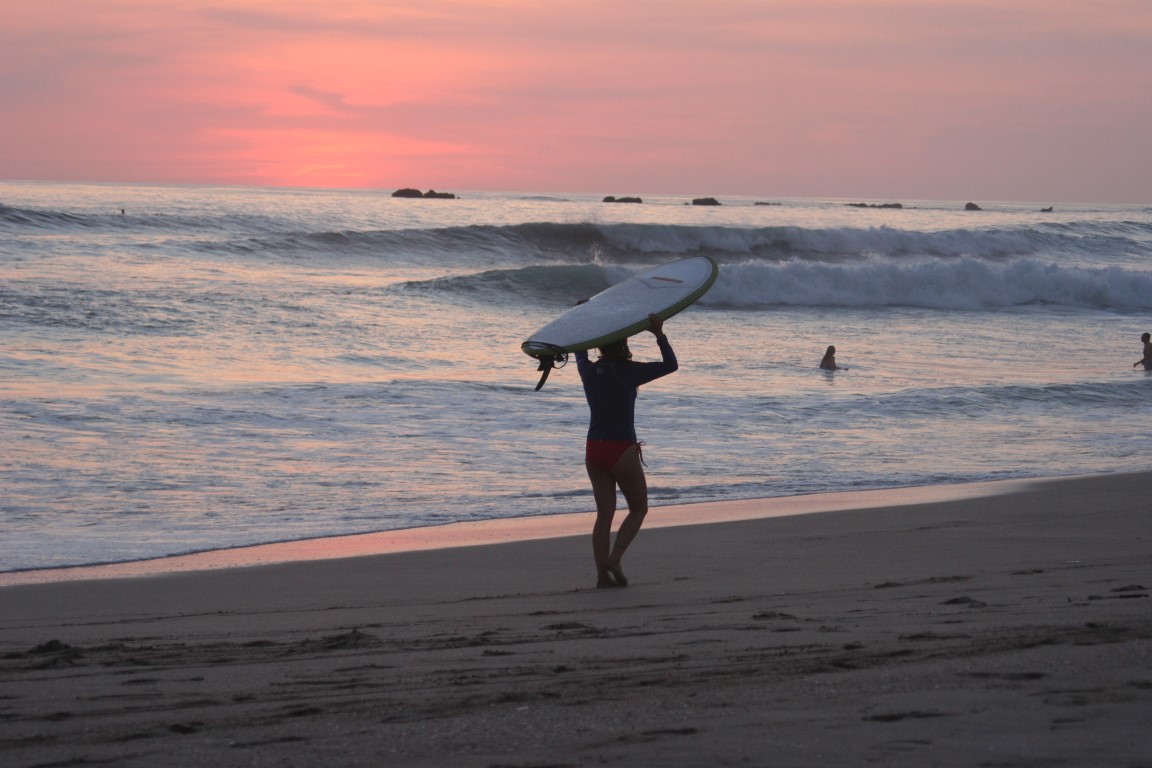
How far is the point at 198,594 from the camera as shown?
244 inches

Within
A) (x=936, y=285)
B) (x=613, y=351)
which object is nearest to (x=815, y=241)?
(x=936, y=285)

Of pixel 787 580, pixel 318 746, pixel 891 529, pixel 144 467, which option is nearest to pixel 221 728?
pixel 318 746

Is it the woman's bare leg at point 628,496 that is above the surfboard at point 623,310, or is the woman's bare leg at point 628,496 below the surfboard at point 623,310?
below

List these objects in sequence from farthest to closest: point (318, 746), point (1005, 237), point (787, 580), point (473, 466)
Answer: point (1005, 237) → point (473, 466) → point (787, 580) → point (318, 746)

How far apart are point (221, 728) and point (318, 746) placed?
39 cm

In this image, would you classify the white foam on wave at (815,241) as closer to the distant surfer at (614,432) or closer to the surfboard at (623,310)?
the surfboard at (623,310)

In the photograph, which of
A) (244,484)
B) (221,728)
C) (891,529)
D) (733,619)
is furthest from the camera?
(244,484)

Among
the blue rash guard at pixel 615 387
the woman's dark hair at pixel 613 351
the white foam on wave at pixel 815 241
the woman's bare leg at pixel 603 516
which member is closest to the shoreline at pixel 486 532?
the woman's bare leg at pixel 603 516

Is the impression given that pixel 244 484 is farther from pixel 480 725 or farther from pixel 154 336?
pixel 154 336

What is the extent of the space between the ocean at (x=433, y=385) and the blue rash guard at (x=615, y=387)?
2763 mm

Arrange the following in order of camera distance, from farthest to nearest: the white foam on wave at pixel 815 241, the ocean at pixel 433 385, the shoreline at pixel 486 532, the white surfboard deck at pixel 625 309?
the white foam on wave at pixel 815 241 < the ocean at pixel 433 385 < the shoreline at pixel 486 532 < the white surfboard deck at pixel 625 309

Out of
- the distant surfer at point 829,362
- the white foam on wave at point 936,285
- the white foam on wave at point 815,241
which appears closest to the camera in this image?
the distant surfer at point 829,362

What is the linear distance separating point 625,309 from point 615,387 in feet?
1.66

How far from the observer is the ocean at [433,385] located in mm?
9336
